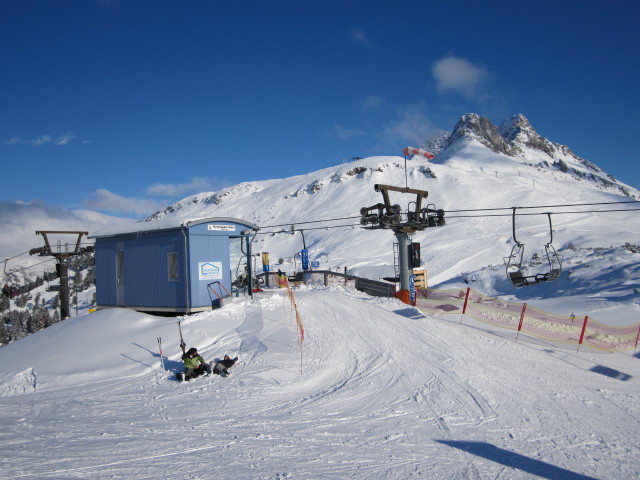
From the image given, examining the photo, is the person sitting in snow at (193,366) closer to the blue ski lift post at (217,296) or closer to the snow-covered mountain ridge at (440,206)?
the blue ski lift post at (217,296)

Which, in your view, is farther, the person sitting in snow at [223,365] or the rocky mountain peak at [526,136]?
the rocky mountain peak at [526,136]

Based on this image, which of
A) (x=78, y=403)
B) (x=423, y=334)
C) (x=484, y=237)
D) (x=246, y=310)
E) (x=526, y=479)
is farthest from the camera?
(x=484, y=237)

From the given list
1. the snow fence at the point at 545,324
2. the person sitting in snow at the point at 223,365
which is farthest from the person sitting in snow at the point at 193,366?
the snow fence at the point at 545,324

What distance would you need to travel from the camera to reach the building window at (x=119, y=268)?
19031mm

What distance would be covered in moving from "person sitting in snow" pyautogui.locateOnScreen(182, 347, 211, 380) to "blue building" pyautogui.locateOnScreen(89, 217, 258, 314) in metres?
5.20

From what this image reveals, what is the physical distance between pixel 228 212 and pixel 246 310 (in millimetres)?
88820

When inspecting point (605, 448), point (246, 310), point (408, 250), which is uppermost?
point (408, 250)

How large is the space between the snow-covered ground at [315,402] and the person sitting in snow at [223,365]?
0.18 m

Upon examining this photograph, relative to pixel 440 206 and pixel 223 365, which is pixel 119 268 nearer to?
pixel 223 365

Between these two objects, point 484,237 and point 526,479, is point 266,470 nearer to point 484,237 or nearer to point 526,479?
point 526,479

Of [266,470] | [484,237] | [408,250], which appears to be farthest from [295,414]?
[484,237]

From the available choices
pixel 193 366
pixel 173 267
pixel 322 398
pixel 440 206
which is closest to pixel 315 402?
pixel 322 398

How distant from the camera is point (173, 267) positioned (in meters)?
17.2

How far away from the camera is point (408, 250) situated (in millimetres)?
20531
